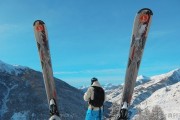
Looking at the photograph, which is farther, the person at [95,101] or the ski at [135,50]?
the ski at [135,50]

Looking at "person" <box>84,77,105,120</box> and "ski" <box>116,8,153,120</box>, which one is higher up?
"ski" <box>116,8,153,120</box>

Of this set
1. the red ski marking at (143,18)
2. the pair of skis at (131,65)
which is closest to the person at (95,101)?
the pair of skis at (131,65)

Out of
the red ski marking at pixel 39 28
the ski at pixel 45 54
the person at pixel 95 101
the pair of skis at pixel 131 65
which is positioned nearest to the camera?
the person at pixel 95 101

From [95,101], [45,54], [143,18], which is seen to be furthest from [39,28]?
[143,18]

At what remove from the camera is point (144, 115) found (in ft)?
368

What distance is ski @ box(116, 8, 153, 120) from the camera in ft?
36.5

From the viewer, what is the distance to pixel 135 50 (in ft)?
38.1

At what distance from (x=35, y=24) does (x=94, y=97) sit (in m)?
3.50

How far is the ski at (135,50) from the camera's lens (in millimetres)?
11125

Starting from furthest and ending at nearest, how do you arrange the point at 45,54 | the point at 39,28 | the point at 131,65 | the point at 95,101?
the point at 45,54 < the point at 39,28 < the point at 131,65 < the point at 95,101

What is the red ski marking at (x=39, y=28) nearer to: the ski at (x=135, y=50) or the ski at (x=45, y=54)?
the ski at (x=45, y=54)

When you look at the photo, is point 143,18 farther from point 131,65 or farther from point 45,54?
point 45,54

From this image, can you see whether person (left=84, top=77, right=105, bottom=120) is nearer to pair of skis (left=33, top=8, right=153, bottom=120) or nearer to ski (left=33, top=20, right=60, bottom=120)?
pair of skis (left=33, top=8, right=153, bottom=120)

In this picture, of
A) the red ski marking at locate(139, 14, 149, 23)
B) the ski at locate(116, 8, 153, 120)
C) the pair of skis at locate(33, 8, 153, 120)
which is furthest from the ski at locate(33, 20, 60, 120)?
the red ski marking at locate(139, 14, 149, 23)
